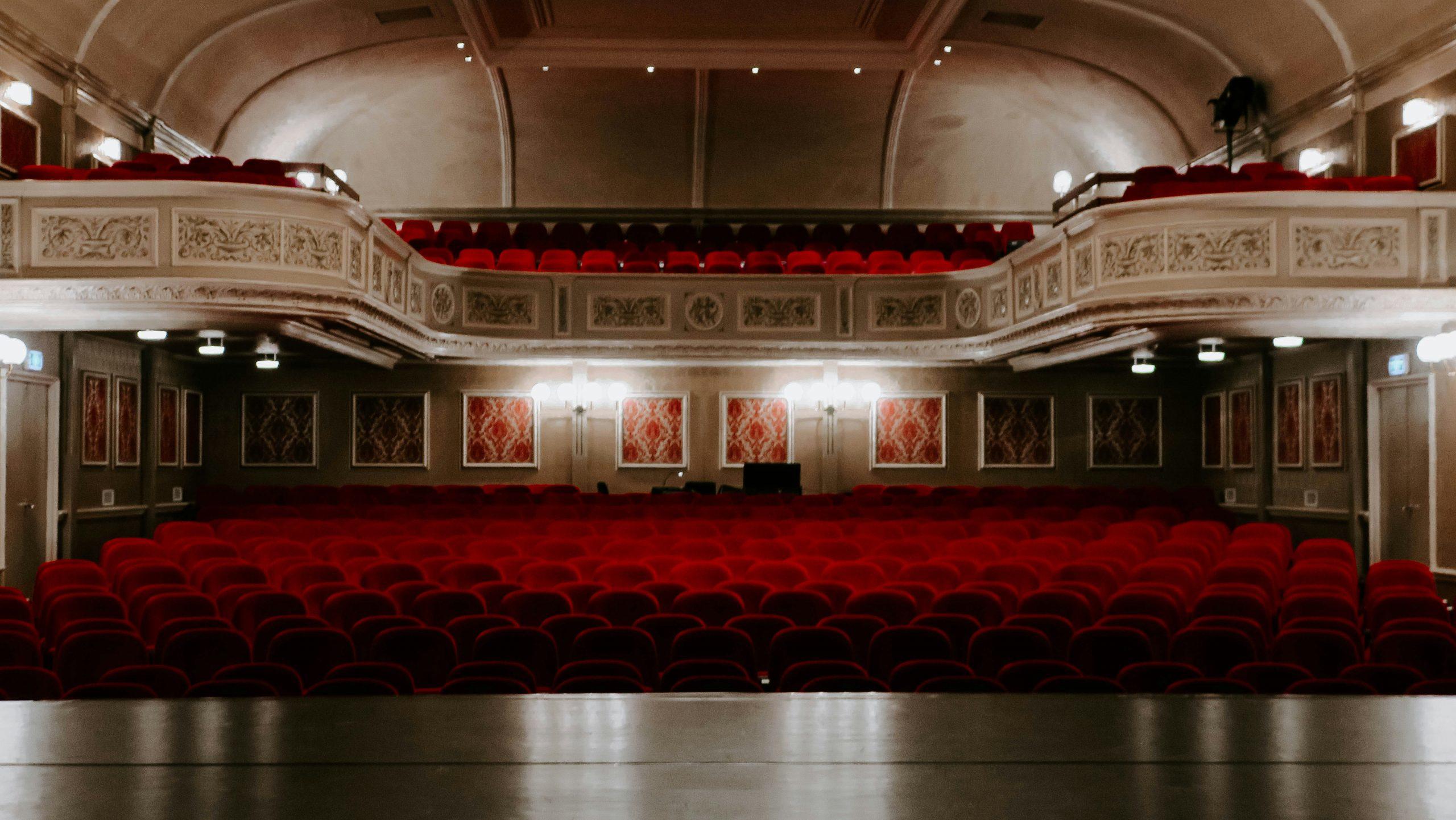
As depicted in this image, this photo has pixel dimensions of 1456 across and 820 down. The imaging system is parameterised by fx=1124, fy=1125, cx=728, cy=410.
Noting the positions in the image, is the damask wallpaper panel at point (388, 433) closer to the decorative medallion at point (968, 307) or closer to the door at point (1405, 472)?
the decorative medallion at point (968, 307)

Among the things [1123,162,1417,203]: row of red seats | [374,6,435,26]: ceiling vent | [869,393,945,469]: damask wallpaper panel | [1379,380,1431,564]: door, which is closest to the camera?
[1123,162,1417,203]: row of red seats

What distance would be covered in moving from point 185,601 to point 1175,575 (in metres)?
6.03

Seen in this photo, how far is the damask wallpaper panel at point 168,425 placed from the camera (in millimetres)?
14281

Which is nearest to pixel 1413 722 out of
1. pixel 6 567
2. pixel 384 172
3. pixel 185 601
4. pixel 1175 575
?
pixel 1175 575

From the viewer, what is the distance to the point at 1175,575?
7.40 m

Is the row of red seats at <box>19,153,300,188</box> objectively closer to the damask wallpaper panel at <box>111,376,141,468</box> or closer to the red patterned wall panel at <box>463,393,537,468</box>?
the damask wallpaper panel at <box>111,376,141,468</box>

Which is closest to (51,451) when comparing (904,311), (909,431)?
(904,311)

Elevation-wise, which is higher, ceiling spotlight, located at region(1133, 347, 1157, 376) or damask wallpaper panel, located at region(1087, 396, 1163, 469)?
ceiling spotlight, located at region(1133, 347, 1157, 376)

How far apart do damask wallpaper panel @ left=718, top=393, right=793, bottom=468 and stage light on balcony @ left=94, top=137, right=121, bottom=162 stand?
325 inches

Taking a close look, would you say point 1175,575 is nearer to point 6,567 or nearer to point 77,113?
point 6,567

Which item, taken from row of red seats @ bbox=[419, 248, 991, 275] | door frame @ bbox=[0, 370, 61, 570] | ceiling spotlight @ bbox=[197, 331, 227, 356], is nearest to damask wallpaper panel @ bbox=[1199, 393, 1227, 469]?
row of red seats @ bbox=[419, 248, 991, 275]

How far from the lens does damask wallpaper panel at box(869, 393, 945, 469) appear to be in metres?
16.5

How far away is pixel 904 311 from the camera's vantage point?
1488 centimetres

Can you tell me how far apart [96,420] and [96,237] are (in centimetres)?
396
